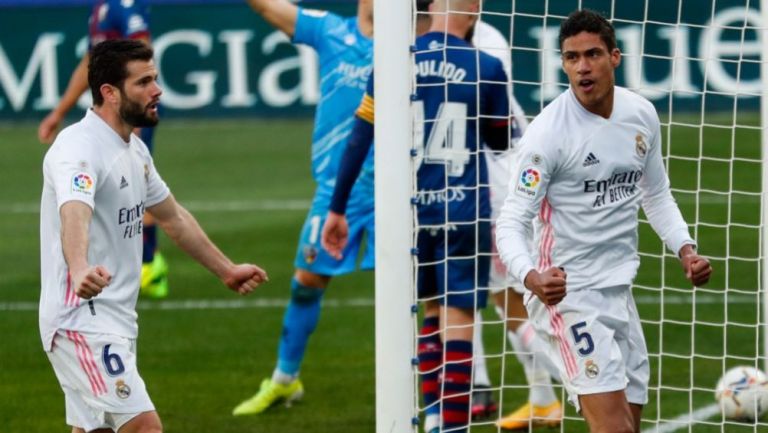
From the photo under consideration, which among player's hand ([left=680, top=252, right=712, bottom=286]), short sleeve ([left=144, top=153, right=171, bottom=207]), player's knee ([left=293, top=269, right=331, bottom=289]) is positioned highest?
short sleeve ([left=144, top=153, right=171, bottom=207])

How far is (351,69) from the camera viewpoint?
8.23 meters

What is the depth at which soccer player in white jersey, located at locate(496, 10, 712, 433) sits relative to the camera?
5.66 metres

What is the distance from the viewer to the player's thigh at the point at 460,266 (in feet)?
23.2

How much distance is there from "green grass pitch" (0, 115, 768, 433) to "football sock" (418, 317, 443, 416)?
348mm

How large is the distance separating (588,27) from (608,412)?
4.63 ft

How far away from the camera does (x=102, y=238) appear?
5.72 m

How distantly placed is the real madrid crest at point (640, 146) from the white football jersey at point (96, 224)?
1888 millimetres

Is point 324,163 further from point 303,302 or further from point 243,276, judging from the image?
point 243,276

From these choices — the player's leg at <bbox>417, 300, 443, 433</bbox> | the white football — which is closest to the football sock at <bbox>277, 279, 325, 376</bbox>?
the player's leg at <bbox>417, 300, 443, 433</bbox>

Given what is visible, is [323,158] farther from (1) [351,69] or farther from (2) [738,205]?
(2) [738,205]

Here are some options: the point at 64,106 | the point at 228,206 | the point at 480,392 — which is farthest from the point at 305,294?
the point at 228,206

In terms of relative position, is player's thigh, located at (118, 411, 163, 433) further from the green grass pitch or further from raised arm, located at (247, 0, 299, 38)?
raised arm, located at (247, 0, 299, 38)

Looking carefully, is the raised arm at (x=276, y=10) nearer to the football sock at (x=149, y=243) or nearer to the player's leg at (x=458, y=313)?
the player's leg at (x=458, y=313)

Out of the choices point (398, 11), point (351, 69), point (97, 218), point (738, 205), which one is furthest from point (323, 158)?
point (738, 205)
